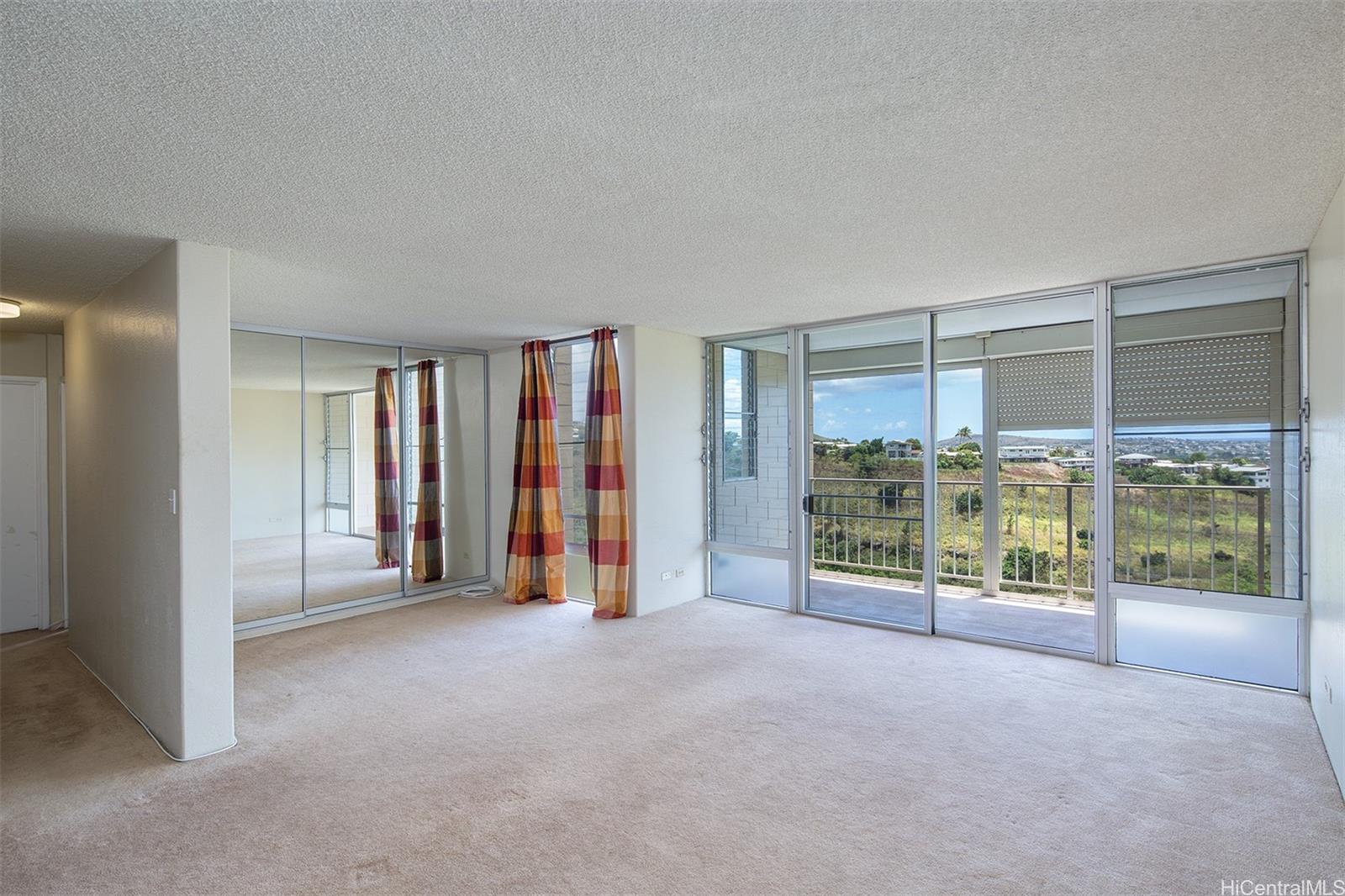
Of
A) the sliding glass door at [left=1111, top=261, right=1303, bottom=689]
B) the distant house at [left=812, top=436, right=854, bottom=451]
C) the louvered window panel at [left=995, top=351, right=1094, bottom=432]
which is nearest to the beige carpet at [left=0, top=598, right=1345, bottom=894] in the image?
Result: the sliding glass door at [left=1111, top=261, right=1303, bottom=689]

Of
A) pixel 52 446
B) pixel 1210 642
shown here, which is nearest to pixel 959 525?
pixel 1210 642

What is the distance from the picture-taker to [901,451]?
17.4 feet

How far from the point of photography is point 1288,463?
3.47 metres

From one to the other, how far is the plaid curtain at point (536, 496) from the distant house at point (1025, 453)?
3862 millimetres

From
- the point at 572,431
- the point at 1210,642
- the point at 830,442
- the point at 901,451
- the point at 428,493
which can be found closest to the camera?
the point at 1210,642

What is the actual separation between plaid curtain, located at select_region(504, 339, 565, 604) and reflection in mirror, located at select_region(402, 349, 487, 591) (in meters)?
0.78

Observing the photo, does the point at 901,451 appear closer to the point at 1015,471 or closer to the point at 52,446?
the point at 1015,471

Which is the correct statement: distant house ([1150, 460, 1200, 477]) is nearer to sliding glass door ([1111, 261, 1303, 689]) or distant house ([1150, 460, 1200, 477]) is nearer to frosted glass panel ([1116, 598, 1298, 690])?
sliding glass door ([1111, 261, 1303, 689])

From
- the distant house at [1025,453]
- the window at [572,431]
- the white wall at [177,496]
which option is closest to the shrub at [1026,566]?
the distant house at [1025,453]

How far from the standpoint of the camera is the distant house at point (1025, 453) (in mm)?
5398

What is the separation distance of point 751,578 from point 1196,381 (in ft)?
11.2

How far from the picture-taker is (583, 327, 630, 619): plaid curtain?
5.22 meters

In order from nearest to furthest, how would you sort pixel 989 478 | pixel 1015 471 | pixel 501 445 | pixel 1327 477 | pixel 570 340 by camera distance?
pixel 1327 477
pixel 1015 471
pixel 989 478
pixel 570 340
pixel 501 445

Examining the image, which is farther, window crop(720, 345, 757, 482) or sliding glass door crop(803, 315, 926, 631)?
window crop(720, 345, 757, 482)
